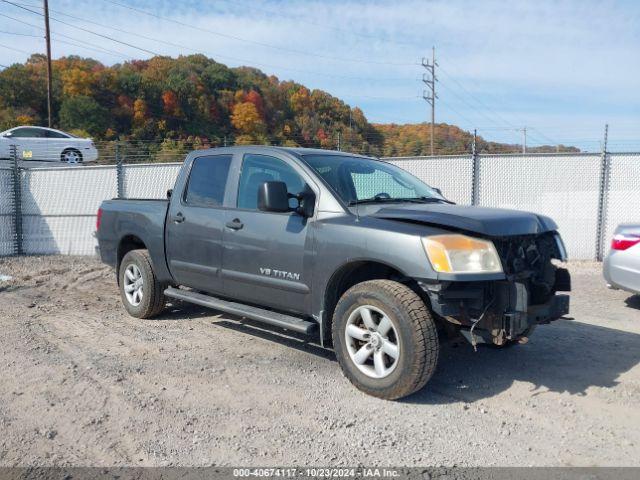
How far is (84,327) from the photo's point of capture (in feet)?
20.0

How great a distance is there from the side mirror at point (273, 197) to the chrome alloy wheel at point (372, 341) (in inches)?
40.3

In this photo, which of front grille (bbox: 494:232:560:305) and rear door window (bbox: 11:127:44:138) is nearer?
front grille (bbox: 494:232:560:305)

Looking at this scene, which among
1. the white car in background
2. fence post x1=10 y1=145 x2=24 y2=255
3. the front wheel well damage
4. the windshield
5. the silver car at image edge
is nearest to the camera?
the front wheel well damage

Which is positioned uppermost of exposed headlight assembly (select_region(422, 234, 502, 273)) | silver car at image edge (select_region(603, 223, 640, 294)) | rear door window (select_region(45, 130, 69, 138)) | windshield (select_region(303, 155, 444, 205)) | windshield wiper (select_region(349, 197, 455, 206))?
rear door window (select_region(45, 130, 69, 138))

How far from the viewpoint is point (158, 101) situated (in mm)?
41625

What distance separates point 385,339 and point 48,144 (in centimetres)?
1838

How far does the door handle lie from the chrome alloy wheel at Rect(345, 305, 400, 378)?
1.46 metres

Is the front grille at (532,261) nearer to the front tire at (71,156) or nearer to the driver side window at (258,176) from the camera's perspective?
the driver side window at (258,176)

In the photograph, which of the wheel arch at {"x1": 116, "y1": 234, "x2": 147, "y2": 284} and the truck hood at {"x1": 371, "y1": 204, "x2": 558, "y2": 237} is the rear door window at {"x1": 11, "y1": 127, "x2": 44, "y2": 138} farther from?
the truck hood at {"x1": 371, "y1": 204, "x2": 558, "y2": 237}

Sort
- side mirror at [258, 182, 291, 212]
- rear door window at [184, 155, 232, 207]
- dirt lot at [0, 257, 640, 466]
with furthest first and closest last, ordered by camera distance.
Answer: rear door window at [184, 155, 232, 207] → side mirror at [258, 182, 291, 212] → dirt lot at [0, 257, 640, 466]

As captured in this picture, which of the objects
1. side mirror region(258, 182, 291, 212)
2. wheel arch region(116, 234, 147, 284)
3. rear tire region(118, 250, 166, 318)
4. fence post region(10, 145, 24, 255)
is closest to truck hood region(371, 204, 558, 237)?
side mirror region(258, 182, 291, 212)

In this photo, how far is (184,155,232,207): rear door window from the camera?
5.54 metres

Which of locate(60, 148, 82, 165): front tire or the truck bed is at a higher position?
locate(60, 148, 82, 165): front tire

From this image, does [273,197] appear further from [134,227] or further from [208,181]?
[134,227]
